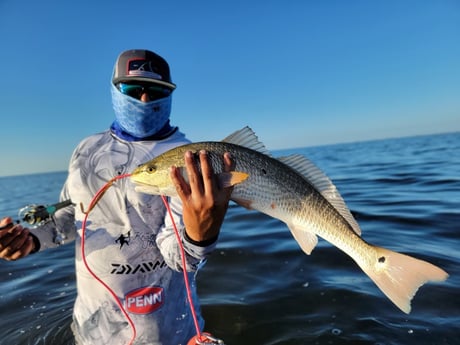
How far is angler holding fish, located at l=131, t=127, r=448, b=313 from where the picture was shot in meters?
2.24

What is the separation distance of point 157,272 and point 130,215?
0.55 metres

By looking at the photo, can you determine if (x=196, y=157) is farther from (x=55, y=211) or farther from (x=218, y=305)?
(x=218, y=305)

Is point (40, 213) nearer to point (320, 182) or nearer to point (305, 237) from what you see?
point (305, 237)

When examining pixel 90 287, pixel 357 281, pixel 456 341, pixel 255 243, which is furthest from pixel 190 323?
pixel 255 243

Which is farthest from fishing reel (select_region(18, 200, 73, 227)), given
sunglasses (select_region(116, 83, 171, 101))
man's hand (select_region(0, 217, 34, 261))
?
sunglasses (select_region(116, 83, 171, 101))

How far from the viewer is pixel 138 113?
2893 mm

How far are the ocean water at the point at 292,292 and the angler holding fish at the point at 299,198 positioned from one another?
6.44 ft

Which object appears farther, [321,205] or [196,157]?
[321,205]

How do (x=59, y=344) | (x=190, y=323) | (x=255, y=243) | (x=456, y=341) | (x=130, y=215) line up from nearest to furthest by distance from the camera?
(x=130, y=215), (x=190, y=323), (x=456, y=341), (x=59, y=344), (x=255, y=243)

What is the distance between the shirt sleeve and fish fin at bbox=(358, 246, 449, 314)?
1.31 m

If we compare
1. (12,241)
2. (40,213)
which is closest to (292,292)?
(40,213)

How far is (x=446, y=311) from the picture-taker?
426cm

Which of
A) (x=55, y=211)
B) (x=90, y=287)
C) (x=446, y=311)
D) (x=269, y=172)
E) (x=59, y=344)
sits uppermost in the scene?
(x=269, y=172)

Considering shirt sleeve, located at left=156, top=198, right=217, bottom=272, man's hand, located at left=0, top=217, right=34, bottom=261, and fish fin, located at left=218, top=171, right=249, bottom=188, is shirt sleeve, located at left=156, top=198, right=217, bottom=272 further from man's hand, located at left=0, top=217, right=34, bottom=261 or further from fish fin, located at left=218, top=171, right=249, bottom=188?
man's hand, located at left=0, top=217, right=34, bottom=261
